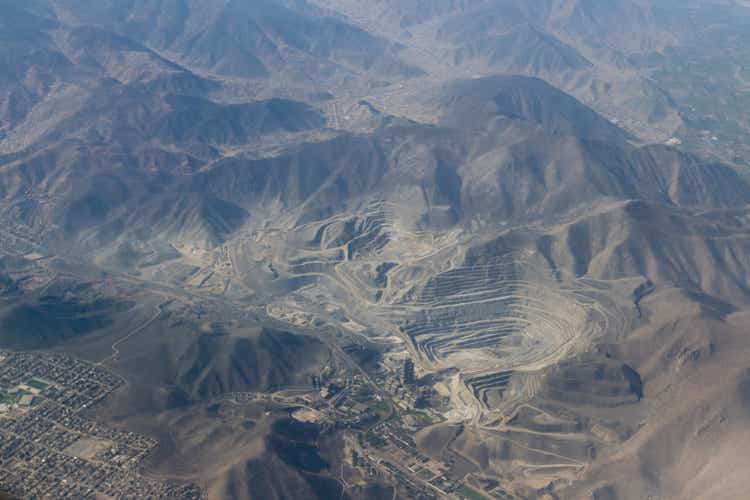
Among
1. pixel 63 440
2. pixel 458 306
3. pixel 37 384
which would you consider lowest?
pixel 458 306

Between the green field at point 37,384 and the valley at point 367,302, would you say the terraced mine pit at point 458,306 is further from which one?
the green field at point 37,384

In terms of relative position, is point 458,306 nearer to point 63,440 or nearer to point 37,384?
point 63,440

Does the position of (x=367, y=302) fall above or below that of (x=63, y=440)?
below

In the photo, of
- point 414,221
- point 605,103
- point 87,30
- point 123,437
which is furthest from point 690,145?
point 87,30

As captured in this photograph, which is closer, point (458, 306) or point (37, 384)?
point (37, 384)

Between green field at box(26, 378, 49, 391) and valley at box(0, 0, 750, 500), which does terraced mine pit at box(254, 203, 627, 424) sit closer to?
valley at box(0, 0, 750, 500)

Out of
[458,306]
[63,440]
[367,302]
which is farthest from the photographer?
[367,302]

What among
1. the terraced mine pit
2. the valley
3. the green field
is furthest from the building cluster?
the terraced mine pit

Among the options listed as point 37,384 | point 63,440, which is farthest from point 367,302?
point 63,440

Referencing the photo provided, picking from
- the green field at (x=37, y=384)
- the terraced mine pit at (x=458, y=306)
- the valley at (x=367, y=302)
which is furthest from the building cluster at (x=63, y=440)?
the terraced mine pit at (x=458, y=306)
